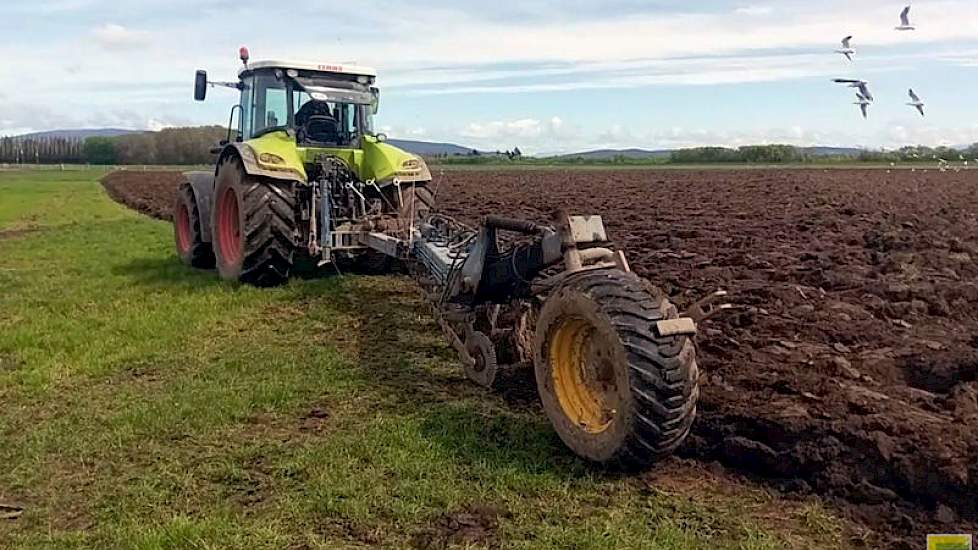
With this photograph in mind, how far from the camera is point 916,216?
1728cm

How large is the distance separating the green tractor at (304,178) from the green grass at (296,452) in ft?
2.85

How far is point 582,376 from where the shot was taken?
5219 mm

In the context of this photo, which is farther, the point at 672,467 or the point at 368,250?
the point at 368,250

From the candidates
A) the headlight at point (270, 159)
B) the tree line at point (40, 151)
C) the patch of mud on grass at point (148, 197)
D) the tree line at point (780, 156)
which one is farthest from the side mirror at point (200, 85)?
the tree line at point (40, 151)

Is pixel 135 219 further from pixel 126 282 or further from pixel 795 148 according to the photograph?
pixel 795 148

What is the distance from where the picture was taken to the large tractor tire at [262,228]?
31.7 ft

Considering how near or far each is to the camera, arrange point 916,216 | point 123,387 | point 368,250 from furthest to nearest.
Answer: point 916,216
point 368,250
point 123,387

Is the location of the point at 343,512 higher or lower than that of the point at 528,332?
lower

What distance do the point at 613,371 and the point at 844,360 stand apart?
2158mm

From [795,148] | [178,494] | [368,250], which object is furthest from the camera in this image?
[795,148]

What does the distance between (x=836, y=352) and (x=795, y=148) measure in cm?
7167

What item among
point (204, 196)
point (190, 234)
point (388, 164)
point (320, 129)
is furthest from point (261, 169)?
point (190, 234)

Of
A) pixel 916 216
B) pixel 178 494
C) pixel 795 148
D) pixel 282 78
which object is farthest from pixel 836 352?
pixel 795 148

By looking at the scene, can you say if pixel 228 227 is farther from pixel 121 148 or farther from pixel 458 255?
pixel 121 148
